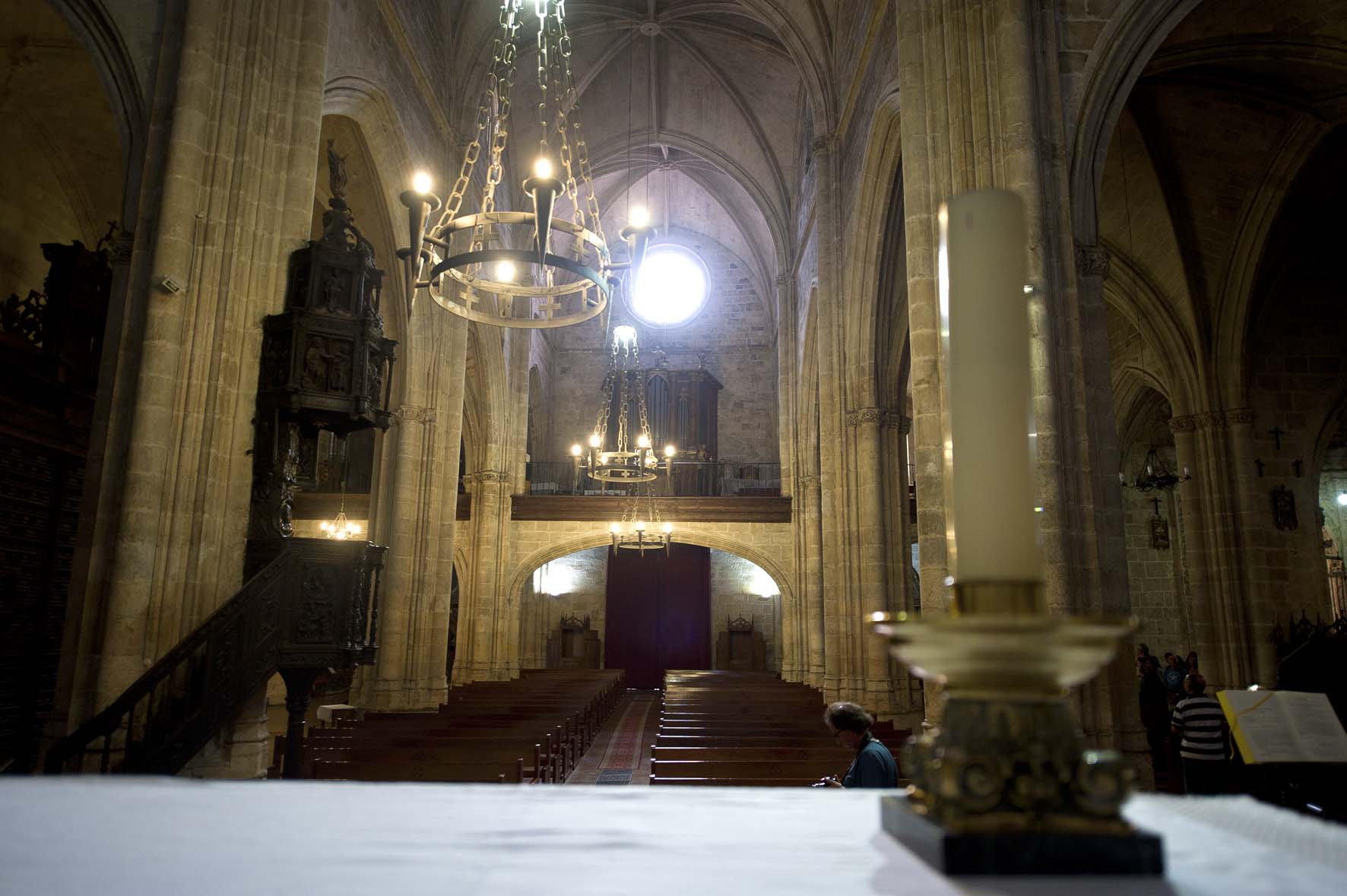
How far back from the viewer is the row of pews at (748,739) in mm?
6340

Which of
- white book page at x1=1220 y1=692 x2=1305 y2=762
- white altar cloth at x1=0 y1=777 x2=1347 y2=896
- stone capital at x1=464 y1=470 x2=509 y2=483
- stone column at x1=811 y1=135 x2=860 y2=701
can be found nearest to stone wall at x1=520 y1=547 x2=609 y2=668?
stone capital at x1=464 y1=470 x2=509 y2=483

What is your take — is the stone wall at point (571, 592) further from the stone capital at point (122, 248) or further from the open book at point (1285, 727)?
the open book at point (1285, 727)

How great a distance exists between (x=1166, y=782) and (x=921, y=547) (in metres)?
5.26

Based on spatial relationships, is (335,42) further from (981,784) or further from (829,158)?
(981,784)

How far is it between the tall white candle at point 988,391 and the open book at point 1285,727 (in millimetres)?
4676

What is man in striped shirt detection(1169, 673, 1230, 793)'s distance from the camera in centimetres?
691

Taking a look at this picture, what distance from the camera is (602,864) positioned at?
2.70 feet

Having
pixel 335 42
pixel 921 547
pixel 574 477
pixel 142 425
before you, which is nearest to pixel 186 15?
pixel 335 42

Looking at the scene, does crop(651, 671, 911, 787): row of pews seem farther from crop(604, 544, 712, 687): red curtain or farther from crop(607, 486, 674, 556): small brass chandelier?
crop(604, 544, 712, 687): red curtain

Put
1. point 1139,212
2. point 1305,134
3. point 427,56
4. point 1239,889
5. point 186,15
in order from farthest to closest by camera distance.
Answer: point 1139,212, point 427,56, point 1305,134, point 186,15, point 1239,889

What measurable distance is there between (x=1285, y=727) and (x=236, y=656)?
265 inches

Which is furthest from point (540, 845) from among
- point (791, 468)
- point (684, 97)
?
point (684, 97)

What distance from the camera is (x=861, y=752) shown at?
4555 mm

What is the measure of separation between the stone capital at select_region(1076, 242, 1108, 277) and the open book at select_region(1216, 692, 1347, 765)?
384 cm
